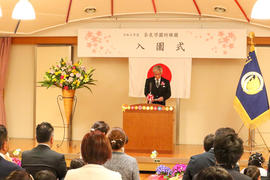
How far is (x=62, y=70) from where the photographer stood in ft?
22.2

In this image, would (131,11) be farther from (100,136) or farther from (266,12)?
(100,136)

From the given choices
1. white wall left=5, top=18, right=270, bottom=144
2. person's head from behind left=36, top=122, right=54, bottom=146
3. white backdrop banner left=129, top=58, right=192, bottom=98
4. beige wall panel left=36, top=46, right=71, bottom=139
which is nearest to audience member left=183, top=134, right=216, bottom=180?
person's head from behind left=36, top=122, right=54, bottom=146

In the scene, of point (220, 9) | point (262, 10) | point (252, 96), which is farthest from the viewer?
point (220, 9)

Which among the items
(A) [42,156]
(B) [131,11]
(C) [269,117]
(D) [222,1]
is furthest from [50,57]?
(A) [42,156]

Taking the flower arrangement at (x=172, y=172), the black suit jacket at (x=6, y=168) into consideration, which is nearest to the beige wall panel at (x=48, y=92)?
the flower arrangement at (x=172, y=172)

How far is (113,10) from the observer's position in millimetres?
7363

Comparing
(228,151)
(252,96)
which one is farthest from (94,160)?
(252,96)

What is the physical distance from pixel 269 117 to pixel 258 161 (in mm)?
3069

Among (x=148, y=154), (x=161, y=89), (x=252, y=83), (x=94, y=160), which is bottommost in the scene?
(x=148, y=154)

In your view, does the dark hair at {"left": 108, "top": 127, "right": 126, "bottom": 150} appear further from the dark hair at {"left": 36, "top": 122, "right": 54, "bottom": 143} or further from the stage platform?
the stage platform

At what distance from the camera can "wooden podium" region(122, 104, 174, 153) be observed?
249 inches

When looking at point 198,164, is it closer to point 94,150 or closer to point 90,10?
point 94,150

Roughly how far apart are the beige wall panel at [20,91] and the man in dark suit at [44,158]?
4.95 meters

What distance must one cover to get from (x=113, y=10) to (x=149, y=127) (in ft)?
7.30
